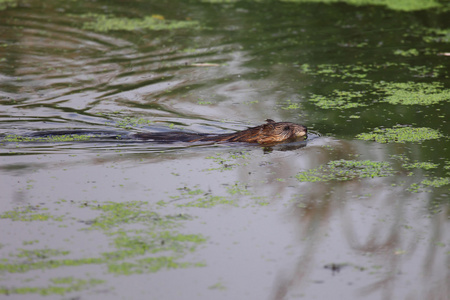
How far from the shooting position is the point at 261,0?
44.8ft

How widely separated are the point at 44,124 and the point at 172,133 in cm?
161

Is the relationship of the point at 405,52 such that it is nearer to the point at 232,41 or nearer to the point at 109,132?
the point at 232,41

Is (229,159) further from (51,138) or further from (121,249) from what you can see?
(121,249)

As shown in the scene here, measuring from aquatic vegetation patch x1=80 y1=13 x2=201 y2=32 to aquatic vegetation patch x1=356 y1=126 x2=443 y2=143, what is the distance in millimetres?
5725

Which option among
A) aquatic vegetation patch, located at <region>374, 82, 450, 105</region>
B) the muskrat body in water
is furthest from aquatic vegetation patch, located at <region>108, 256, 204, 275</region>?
aquatic vegetation patch, located at <region>374, 82, 450, 105</region>

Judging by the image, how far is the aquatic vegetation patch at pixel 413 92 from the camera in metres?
7.98

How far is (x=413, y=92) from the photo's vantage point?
27.0 ft

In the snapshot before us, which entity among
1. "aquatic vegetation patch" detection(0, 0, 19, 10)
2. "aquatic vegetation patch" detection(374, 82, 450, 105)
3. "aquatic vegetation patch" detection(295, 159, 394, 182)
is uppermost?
"aquatic vegetation patch" detection(0, 0, 19, 10)

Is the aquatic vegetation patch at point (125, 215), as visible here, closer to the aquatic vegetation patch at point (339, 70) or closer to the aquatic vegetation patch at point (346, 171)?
the aquatic vegetation patch at point (346, 171)

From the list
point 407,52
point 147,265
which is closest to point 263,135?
point 147,265

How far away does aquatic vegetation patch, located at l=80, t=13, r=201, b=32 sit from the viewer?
1200 cm

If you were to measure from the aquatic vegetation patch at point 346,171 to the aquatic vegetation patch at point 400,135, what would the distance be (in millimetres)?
770

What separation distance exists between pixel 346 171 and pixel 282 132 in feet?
3.81

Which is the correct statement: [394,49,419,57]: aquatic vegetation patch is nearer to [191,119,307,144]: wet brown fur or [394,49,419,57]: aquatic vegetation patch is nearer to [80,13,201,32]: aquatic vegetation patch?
[80,13,201,32]: aquatic vegetation patch
